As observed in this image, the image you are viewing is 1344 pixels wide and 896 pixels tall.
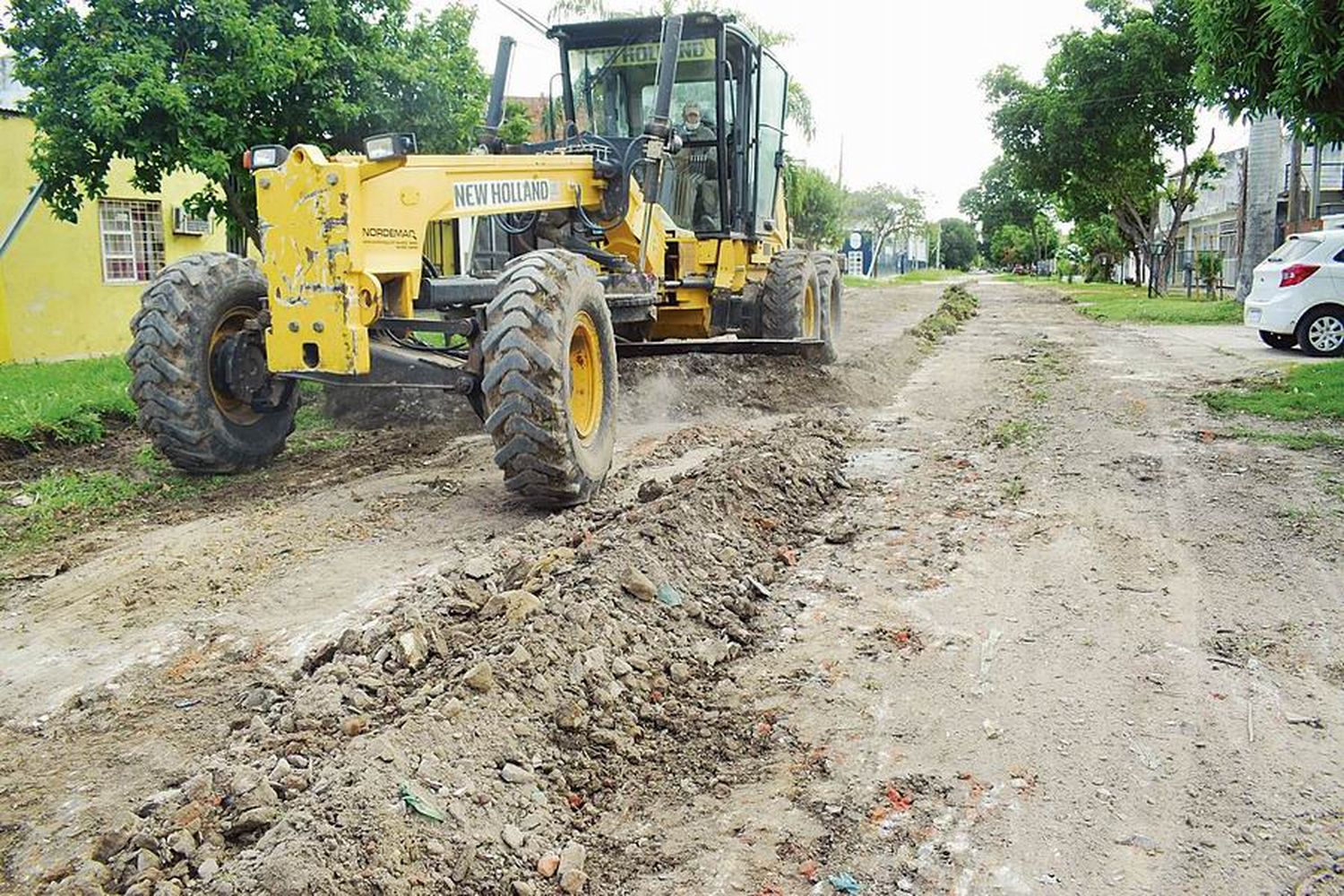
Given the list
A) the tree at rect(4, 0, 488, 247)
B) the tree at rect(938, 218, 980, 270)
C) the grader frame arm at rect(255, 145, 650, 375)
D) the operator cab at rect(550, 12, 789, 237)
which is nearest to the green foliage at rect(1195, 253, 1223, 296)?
the operator cab at rect(550, 12, 789, 237)

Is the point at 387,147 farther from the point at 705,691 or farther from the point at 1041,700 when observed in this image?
the point at 1041,700

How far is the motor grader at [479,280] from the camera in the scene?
6457 mm

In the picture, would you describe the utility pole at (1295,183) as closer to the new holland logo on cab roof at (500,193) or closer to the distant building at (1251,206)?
the distant building at (1251,206)

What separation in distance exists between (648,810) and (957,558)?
2.90 metres

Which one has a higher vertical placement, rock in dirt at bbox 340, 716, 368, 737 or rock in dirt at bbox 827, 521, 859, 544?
rock in dirt at bbox 827, 521, 859, 544

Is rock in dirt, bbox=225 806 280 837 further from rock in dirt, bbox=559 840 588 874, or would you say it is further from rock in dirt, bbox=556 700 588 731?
rock in dirt, bbox=556 700 588 731

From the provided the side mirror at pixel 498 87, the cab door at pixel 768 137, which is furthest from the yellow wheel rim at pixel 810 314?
the side mirror at pixel 498 87

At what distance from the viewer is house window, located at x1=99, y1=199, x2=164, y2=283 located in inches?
696

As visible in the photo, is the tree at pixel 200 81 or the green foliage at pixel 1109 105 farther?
the green foliage at pixel 1109 105

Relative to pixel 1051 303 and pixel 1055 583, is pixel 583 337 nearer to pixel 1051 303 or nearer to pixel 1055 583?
pixel 1055 583

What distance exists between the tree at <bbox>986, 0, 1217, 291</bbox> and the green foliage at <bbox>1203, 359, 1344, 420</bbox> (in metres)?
18.9

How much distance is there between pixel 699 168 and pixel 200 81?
5046 mm

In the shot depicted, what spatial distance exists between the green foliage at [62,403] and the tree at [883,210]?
2612 inches

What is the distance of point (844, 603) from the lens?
214 inches
